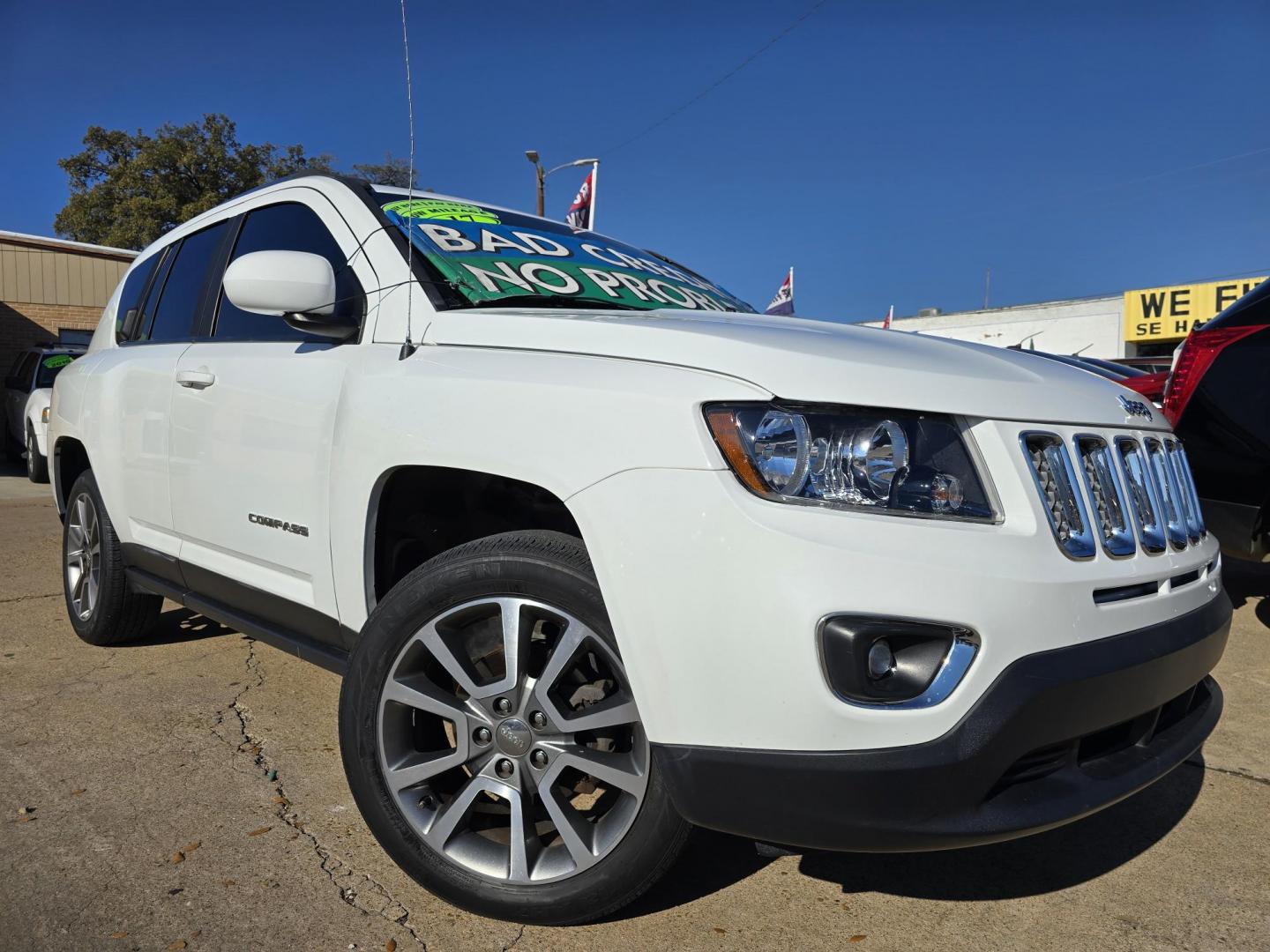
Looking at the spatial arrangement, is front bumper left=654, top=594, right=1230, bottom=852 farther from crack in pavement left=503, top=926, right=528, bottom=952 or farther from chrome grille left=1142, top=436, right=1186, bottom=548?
crack in pavement left=503, top=926, right=528, bottom=952

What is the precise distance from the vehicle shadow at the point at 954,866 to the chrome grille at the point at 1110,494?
0.84m

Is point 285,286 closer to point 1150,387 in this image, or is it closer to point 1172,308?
point 1150,387

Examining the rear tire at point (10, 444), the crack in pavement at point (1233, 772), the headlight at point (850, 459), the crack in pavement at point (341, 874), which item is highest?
the headlight at point (850, 459)

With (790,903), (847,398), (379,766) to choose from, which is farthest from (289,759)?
(847,398)

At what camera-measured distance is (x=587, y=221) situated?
49.1ft

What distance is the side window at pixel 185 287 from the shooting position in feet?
11.2

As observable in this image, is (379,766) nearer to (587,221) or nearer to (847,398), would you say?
(847,398)

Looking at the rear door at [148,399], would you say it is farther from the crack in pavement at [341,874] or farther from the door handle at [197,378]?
the crack in pavement at [341,874]

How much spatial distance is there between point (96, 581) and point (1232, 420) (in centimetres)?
472

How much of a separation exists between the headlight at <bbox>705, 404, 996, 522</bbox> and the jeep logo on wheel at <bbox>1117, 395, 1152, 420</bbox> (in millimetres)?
633

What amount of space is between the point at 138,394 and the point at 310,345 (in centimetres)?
119

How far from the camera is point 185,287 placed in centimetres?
357

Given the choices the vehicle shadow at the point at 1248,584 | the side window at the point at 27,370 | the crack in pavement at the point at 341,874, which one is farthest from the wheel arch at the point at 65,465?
the side window at the point at 27,370

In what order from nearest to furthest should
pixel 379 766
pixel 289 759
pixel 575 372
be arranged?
pixel 575 372
pixel 379 766
pixel 289 759
